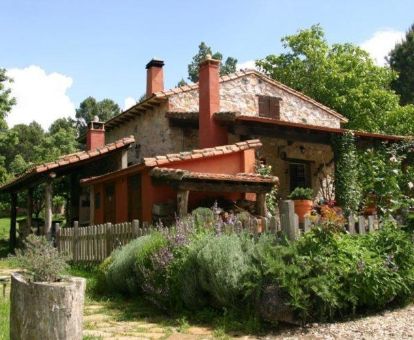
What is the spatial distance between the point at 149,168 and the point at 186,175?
4.01ft

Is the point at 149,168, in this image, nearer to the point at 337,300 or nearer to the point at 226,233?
the point at 226,233

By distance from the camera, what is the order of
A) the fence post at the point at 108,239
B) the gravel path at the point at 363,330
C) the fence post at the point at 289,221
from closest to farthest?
the gravel path at the point at 363,330 < the fence post at the point at 289,221 < the fence post at the point at 108,239

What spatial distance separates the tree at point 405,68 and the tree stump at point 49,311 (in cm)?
3652

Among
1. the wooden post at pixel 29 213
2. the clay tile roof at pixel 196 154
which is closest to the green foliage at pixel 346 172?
the clay tile roof at pixel 196 154

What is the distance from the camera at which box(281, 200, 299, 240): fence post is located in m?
5.76

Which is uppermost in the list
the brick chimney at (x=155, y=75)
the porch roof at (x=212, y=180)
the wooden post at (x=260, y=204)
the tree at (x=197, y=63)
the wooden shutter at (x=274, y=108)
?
the tree at (x=197, y=63)

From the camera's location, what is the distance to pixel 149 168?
10891 millimetres

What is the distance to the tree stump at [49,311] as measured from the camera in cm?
343

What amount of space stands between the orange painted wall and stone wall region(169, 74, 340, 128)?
4.82 m

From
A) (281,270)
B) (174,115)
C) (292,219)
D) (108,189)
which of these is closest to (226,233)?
(292,219)

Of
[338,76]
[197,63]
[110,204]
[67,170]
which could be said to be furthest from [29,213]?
[197,63]

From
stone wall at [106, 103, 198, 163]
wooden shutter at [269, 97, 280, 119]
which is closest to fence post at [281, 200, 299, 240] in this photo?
stone wall at [106, 103, 198, 163]

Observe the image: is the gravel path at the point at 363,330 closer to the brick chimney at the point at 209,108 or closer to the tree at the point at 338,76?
the brick chimney at the point at 209,108

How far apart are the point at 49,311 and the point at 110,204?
9.95 metres
